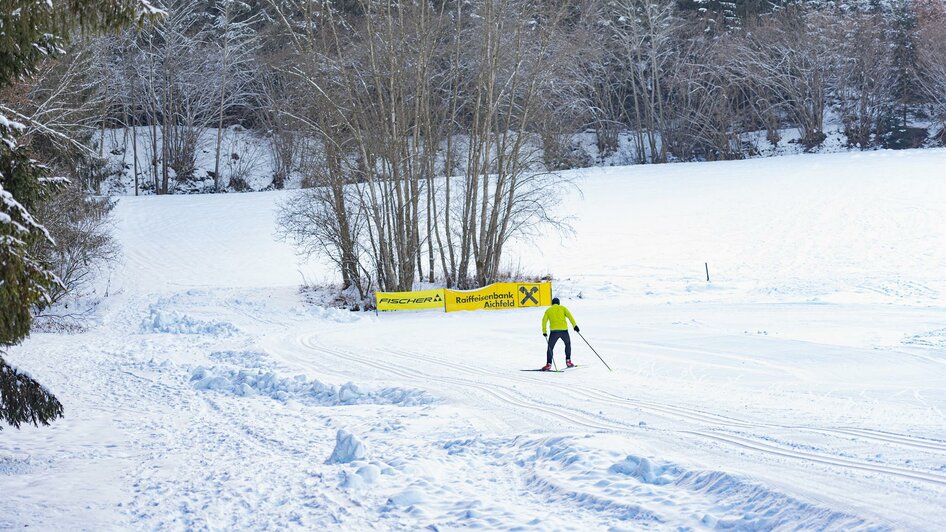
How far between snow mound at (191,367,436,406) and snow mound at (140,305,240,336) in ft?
26.1

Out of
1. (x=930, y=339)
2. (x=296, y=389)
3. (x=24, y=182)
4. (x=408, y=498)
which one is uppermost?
(x=24, y=182)

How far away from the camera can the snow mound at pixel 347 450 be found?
970cm

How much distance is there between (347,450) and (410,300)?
1898 cm

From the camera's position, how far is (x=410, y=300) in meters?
28.7

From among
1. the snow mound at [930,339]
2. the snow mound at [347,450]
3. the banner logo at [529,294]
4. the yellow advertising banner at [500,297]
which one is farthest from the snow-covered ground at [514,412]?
the banner logo at [529,294]

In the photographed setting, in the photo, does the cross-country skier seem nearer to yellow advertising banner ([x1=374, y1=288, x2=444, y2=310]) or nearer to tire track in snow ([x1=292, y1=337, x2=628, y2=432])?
tire track in snow ([x1=292, y1=337, x2=628, y2=432])

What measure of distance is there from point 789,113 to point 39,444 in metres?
59.6

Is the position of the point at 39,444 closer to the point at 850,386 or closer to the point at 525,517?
the point at 525,517

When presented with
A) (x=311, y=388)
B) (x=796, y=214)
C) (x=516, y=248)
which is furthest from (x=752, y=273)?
(x=311, y=388)

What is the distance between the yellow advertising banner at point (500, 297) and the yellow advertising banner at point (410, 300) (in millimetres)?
432

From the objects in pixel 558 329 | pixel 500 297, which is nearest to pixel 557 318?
pixel 558 329

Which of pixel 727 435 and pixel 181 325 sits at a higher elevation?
pixel 181 325

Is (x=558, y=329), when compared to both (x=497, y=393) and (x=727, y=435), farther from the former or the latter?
(x=727, y=435)

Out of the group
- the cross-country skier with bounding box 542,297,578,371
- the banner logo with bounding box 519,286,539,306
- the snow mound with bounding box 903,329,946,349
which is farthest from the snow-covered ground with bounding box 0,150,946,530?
the banner logo with bounding box 519,286,539,306
